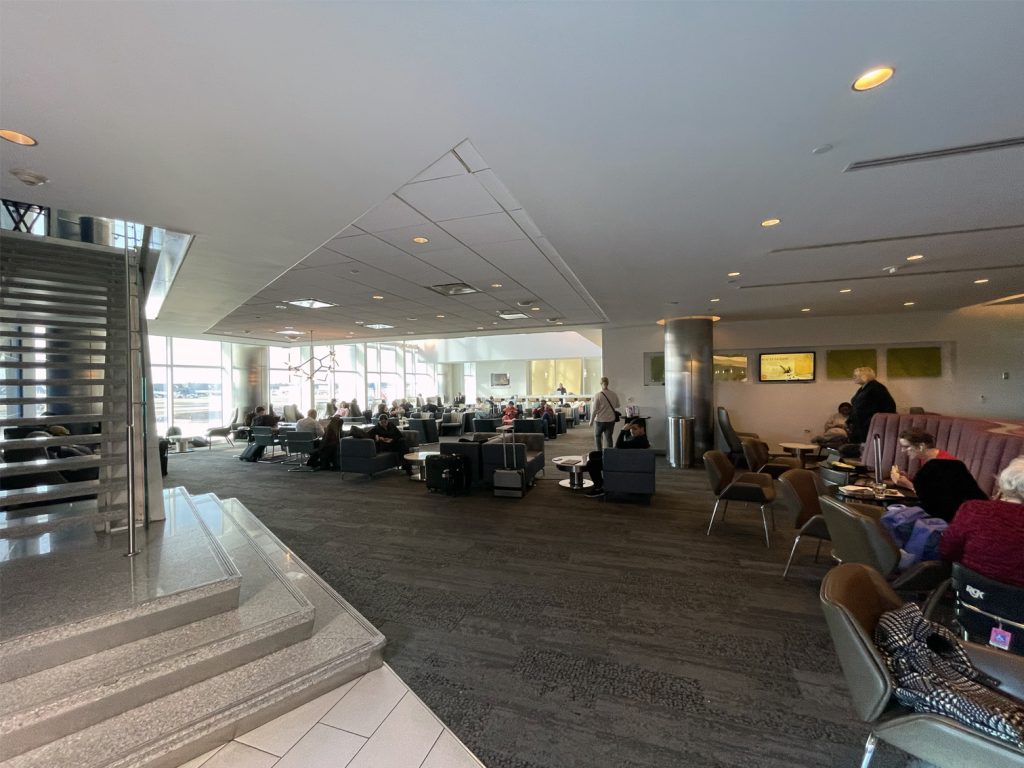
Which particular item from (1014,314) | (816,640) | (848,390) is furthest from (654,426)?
(816,640)

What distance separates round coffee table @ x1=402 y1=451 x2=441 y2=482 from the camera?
7.15 meters

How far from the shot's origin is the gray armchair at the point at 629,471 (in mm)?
5711

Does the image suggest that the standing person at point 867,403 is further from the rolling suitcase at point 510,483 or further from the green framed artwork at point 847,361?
the rolling suitcase at point 510,483

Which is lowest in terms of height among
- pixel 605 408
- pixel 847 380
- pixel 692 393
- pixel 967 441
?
pixel 967 441

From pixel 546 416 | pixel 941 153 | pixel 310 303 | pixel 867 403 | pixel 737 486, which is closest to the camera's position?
pixel 941 153

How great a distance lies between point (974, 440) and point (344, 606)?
20.7 ft

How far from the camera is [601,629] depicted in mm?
2848

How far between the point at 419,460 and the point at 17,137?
5.83 meters

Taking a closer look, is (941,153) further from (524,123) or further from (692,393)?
(692,393)

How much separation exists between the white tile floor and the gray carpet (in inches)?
3.9

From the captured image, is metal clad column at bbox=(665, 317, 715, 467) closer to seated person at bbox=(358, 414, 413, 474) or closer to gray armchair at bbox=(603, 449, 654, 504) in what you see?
gray armchair at bbox=(603, 449, 654, 504)

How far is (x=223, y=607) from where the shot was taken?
2.64 m

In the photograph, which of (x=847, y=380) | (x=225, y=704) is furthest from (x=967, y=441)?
(x=225, y=704)

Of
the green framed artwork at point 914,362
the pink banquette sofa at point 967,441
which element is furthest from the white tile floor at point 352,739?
the green framed artwork at point 914,362
